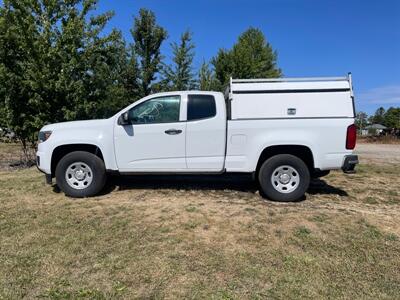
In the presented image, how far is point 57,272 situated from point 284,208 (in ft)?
11.8

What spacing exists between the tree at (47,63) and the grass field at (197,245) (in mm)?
4689

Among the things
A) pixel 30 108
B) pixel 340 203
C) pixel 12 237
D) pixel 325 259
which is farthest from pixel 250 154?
pixel 30 108

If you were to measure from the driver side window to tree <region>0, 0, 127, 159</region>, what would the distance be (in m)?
5.21

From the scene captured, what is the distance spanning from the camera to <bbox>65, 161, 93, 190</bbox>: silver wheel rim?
6.95 m

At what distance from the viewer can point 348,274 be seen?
13.3ft

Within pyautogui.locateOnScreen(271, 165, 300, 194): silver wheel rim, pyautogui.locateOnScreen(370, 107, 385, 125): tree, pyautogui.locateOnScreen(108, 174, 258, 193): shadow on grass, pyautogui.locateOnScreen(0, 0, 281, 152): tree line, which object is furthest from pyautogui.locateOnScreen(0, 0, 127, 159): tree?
pyautogui.locateOnScreen(370, 107, 385, 125): tree

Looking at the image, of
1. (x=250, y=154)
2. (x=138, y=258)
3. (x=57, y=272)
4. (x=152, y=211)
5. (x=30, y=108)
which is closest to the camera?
(x=57, y=272)

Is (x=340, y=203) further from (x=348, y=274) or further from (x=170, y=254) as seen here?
(x=170, y=254)

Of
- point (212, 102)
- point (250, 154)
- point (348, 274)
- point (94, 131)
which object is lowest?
point (348, 274)

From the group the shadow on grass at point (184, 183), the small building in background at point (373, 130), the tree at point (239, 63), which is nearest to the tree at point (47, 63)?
the shadow on grass at point (184, 183)

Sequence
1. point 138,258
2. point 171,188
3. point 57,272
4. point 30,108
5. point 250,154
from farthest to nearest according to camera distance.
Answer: point 30,108
point 171,188
point 250,154
point 138,258
point 57,272

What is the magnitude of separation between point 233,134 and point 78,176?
2.86m

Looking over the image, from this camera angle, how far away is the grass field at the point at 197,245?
3.75 meters

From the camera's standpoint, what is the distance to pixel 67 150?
7.13m
